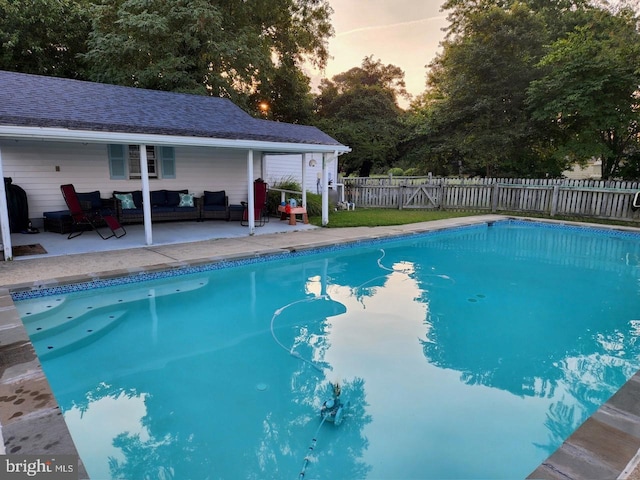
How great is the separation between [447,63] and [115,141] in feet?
51.3

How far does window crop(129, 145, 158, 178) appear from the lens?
33.5ft

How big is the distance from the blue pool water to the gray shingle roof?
9.32 ft

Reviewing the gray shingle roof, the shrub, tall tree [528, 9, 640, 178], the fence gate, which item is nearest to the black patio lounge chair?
the gray shingle roof

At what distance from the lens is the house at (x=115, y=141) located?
Result: 6.56 metres

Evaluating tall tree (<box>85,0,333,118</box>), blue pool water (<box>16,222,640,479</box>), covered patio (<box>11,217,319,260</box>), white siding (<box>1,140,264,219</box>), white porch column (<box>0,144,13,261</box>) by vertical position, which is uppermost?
tall tree (<box>85,0,333,118</box>)

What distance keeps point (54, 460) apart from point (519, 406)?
3.31 m

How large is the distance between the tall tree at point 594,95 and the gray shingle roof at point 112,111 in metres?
9.78

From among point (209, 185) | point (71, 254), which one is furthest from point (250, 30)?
point (71, 254)

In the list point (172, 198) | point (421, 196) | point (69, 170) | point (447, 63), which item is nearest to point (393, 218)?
point (421, 196)

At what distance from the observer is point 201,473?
248 cm

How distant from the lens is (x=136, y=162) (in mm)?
10328

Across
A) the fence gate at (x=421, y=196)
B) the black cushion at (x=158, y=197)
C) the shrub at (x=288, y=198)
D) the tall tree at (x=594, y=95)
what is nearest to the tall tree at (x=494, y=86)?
the tall tree at (x=594, y=95)

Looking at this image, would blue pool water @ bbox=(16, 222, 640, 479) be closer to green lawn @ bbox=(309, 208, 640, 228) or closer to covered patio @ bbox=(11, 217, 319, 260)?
covered patio @ bbox=(11, 217, 319, 260)

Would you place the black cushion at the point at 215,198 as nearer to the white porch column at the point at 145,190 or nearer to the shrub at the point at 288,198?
the shrub at the point at 288,198
